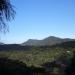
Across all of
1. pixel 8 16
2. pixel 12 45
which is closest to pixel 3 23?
pixel 8 16

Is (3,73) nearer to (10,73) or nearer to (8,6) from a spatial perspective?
(10,73)

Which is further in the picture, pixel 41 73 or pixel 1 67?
pixel 41 73

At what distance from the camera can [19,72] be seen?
12039mm

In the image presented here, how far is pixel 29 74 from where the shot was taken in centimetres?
1248

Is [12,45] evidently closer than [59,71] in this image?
No

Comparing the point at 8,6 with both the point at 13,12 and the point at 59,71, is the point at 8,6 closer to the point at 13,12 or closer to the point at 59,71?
the point at 13,12

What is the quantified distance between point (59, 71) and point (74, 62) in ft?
3.11

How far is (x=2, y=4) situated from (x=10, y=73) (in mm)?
3272

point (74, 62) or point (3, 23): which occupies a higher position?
point (3, 23)

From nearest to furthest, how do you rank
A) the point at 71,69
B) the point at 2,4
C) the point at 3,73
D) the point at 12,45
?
1. the point at 3,73
2. the point at 2,4
3. the point at 71,69
4. the point at 12,45

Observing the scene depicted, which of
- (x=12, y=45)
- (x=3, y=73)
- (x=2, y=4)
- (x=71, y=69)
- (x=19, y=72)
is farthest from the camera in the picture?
A: (x=12, y=45)

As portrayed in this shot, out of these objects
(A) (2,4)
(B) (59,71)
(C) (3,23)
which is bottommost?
(B) (59,71)

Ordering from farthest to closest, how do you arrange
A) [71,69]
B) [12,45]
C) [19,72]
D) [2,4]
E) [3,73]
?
[12,45] < [71,69] < [2,4] < [19,72] < [3,73]

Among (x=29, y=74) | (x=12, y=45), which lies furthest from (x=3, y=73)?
(x=12, y=45)
